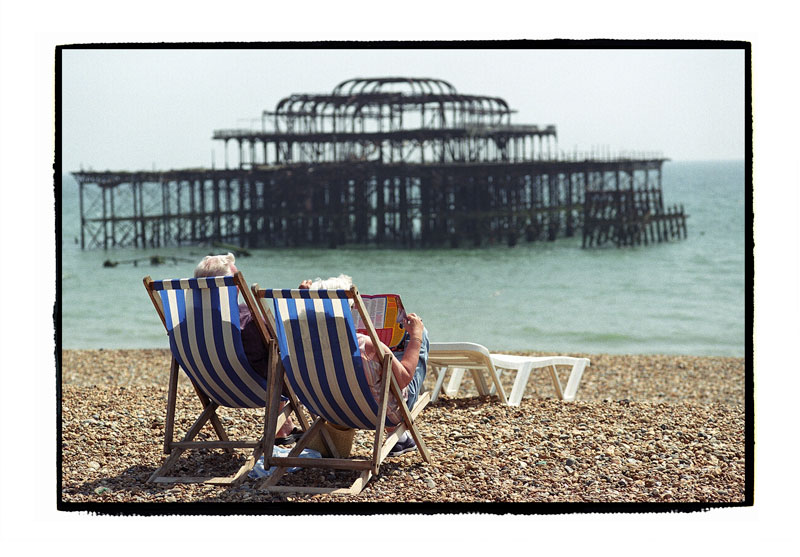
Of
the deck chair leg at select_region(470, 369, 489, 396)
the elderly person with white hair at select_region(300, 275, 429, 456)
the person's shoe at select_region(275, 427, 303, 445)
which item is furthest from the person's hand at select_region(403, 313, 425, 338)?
the deck chair leg at select_region(470, 369, 489, 396)

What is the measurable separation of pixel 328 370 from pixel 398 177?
92.5 ft

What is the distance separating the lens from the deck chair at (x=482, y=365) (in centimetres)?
500

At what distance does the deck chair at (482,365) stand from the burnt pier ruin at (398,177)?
2363 cm

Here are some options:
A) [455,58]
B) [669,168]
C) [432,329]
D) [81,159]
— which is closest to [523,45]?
[432,329]

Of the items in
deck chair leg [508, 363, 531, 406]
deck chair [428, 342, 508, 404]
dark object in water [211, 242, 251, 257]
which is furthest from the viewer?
dark object in water [211, 242, 251, 257]

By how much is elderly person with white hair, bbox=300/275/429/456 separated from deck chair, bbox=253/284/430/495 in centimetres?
4

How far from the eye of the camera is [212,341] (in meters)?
3.65

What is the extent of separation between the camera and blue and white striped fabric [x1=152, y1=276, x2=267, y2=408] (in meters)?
3.59

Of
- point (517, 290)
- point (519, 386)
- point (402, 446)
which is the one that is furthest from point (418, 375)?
point (517, 290)

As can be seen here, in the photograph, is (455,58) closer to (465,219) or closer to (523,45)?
(465,219)

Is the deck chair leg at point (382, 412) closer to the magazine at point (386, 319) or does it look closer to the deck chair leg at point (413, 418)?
the deck chair leg at point (413, 418)

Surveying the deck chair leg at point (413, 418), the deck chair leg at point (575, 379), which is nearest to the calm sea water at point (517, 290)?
the deck chair leg at point (575, 379)

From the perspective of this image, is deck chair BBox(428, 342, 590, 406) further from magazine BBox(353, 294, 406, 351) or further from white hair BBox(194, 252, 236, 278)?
white hair BBox(194, 252, 236, 278)

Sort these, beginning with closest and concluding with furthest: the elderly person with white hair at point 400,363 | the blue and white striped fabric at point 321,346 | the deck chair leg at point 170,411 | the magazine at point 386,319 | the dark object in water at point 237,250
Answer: the blue and white striped fabric at point 321,346 → the elderly person with white hair at point 400,363 → the deck chair leg at point 170,411 → the magazine at point 386,319 → the dark object in water at point 237,250
